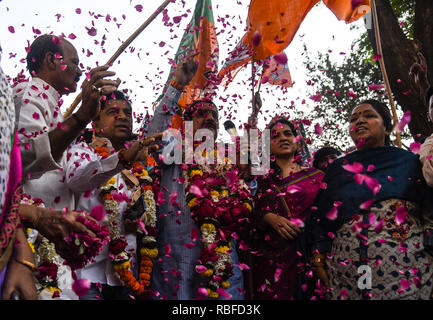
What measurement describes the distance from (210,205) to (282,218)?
65 cm

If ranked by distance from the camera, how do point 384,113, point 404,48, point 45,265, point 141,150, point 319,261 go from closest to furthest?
point 45,265 < point 141,150 < point 319,261 < point 384,113 < point 404,48

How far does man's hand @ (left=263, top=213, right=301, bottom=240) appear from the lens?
352 centimetres

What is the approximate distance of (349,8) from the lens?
→ 506 cm

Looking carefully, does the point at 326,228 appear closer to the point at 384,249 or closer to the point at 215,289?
the point at 384,249

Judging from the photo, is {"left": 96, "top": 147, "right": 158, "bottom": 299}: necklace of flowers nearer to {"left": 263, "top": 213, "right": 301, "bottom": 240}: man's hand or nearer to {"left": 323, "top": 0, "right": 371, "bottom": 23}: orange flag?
{"left": 263, "top": 213, "right": 301, "bottom": 240}: man's hand

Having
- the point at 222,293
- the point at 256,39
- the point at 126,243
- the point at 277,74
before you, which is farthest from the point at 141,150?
the point at 277,74

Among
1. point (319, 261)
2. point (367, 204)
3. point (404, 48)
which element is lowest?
point (319, 261)

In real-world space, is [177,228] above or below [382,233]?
above

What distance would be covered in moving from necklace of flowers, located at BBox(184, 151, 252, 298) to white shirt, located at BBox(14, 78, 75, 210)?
1.02 metres

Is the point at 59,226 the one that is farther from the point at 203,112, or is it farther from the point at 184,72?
the point at 184,72

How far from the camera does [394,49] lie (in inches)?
270
